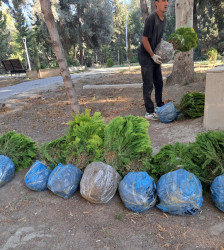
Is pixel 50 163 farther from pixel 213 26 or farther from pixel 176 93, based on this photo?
pixel 213 26

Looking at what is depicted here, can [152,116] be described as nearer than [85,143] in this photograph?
No

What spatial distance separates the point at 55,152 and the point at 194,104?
2698 mm

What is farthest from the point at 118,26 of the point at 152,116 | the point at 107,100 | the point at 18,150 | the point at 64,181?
the point at 64,181

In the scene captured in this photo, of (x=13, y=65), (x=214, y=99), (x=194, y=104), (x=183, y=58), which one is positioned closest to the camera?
(x=214, y=99)

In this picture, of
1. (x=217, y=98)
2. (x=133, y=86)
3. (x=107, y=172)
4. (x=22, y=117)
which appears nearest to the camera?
(x=107, y=172)

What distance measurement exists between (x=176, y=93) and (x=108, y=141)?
4.58 m

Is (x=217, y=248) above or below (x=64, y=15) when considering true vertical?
below

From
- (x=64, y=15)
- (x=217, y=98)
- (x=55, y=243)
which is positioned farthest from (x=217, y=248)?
(x=64, y=15)

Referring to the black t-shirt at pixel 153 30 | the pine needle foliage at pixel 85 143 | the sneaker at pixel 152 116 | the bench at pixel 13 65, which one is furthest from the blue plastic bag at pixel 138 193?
the bench at pixel 13 65

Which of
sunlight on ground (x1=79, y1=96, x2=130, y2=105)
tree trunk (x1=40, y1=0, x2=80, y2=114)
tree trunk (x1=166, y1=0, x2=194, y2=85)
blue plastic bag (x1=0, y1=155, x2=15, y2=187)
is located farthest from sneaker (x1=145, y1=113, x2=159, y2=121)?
tree trunk (x1=166, y1=0, x2=194, y2=85)

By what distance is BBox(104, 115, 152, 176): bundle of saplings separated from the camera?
2422 mm

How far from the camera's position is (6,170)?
2641 millimetres

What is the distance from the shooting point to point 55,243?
1.85m

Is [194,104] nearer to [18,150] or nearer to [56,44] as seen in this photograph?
[56,44]
